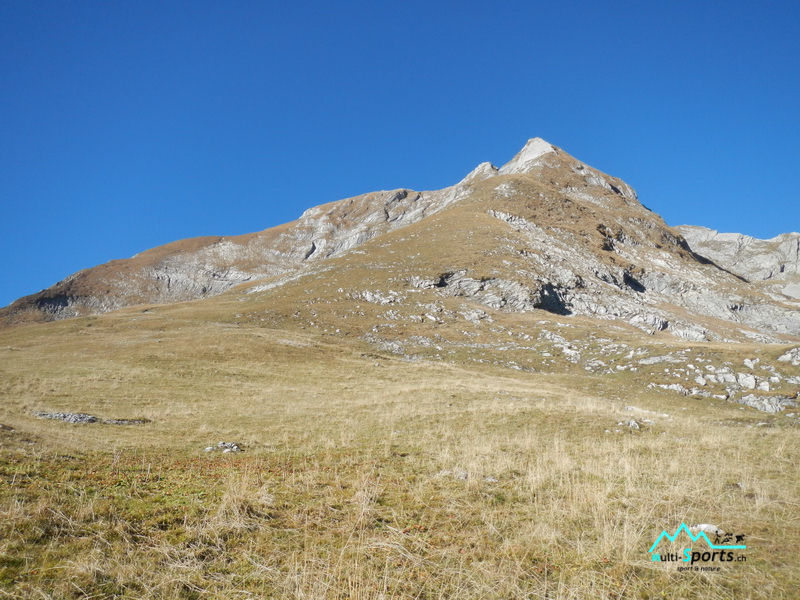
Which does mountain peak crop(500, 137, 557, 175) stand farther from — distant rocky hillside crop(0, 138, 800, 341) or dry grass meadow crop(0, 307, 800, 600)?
dry grass meadow crop(0, 307, 800, 600)

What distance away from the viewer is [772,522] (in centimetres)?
752

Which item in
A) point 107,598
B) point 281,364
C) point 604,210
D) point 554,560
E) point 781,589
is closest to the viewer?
point 107,598

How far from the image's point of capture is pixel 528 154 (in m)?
176

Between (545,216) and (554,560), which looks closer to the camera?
(554,560)

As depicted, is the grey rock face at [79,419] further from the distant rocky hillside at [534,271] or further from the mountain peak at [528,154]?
the mountain peak at [528,154]

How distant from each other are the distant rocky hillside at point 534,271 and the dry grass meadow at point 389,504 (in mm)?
53431

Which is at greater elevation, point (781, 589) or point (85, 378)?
point (85, 378)

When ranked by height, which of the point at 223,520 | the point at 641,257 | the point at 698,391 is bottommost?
the point at 698,391

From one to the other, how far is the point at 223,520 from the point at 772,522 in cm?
1065

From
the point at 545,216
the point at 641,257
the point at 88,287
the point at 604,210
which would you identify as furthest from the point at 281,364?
the point at 88,287

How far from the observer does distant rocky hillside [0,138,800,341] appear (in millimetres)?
73938

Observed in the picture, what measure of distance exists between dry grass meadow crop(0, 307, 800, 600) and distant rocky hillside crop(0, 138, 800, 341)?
53.4 metres

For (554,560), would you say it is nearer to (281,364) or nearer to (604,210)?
(281,364)

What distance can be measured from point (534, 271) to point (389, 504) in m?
77.8
